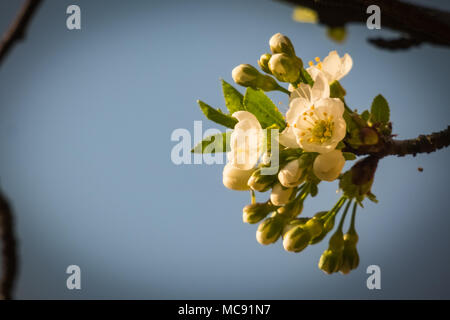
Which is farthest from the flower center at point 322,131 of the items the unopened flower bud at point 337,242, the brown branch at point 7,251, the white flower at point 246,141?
the brown branch at point 7,251

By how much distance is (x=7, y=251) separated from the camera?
1513mm

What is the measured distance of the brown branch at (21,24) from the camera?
1.57 meters

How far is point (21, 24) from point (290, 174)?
1.25 m

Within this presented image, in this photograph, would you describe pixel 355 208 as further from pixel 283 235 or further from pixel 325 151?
pixel 325 151

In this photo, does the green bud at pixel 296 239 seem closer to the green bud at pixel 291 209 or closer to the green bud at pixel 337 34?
the green bud at pixel 291 209

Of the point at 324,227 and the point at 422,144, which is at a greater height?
the point at 422,144

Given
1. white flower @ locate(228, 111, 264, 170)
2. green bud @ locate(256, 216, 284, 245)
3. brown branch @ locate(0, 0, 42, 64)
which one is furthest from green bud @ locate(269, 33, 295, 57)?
brown branch @ locate(0, 0, 42, 64)

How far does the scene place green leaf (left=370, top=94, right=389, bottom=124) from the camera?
1041 millimetres

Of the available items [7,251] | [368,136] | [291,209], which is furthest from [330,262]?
[7,251]

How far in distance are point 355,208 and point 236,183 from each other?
1.27 ft

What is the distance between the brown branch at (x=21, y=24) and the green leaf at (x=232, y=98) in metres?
0.99

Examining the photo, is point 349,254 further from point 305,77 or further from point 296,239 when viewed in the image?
point 305,77
